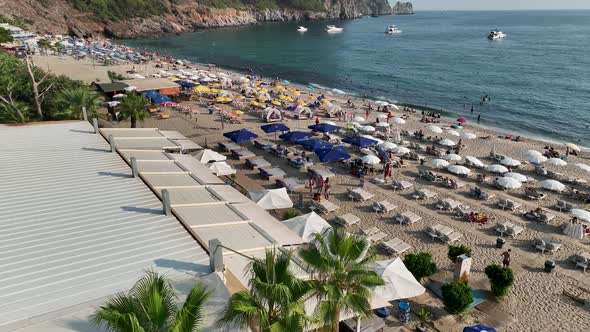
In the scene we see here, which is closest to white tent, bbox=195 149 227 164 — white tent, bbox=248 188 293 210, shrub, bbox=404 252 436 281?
white tent, bbox=248 188 293 210

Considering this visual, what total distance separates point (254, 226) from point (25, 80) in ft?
74.3

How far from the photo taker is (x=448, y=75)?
63.8m

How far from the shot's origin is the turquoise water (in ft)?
145

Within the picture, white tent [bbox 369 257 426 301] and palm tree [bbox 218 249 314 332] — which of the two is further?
white tent [bbox 369 257 426 301]

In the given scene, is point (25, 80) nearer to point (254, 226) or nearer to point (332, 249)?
point (254, 226)

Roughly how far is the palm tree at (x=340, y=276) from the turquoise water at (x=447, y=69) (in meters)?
37.5

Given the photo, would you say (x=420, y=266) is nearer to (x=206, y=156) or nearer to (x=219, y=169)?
(x=219, y=169)

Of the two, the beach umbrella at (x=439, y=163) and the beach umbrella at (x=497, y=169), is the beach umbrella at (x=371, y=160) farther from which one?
the beach umbrella at (x=497, y=169)

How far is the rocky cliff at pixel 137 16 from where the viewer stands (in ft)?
291

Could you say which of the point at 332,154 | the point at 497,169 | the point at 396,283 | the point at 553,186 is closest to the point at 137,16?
the point at 332,154

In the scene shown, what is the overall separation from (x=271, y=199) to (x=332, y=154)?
6.26m

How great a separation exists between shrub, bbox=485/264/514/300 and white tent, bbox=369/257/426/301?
2.73 meters

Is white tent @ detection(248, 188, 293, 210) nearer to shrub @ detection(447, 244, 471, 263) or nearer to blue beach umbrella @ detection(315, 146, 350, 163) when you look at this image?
blue beach umbrella @ detection(315, 146, 350, 163)

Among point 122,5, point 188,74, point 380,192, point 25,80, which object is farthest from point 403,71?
point 122,5
